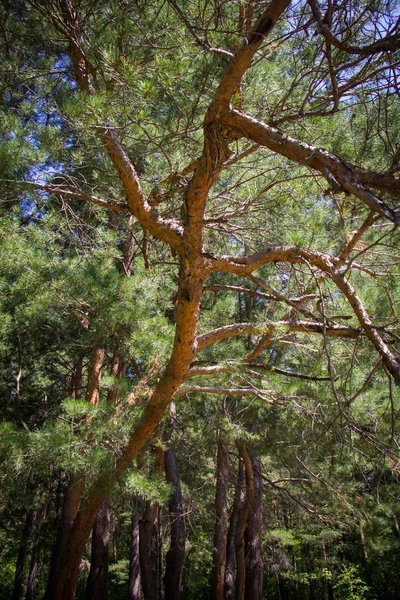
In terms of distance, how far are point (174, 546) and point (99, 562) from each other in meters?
1.25

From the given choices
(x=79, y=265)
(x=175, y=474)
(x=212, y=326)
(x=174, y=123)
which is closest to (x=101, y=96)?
(x=174, y=123)

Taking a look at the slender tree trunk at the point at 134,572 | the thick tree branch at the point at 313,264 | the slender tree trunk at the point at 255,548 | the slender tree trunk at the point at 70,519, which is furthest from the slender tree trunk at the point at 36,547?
the thick tree branch at the point at 313,264

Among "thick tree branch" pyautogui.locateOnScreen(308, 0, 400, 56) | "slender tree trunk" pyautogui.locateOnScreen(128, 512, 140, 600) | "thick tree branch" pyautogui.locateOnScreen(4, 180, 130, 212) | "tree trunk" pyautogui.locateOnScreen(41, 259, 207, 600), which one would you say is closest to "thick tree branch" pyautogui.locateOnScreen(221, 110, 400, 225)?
"thick tree branch" pyautogui.locateOnScreen(308, 0, 400, 56)

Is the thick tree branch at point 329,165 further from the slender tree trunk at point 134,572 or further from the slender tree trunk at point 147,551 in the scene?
the slender tree trunk at point 134,572

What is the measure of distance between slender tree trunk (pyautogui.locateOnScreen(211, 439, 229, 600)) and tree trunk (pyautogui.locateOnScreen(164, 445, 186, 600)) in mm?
710

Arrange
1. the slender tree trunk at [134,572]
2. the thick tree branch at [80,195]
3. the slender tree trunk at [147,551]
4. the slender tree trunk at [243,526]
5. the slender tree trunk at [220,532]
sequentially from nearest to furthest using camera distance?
1. the thick tree branch at [80,195]
2. the slender tree trunk at [147,551]
3. the slender tree trunk at [243,526]
4. the slender tree trunk at [220,532]
5. the slender tree trunk at [134,572]

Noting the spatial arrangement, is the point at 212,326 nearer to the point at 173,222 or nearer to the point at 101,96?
the point at 173,222

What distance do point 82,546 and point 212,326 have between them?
7.68ft

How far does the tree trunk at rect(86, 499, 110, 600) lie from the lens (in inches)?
268

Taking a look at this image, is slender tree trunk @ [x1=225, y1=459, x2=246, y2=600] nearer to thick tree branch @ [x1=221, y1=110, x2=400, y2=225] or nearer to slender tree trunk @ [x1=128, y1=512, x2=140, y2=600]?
slender tree trunk @ [x1=128, y1=512, x2=140, y2=600]

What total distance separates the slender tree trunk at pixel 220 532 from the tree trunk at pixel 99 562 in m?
1.85

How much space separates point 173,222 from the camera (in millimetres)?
2637

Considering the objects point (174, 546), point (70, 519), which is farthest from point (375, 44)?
point (174, 546)

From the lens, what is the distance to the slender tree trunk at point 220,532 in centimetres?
727
